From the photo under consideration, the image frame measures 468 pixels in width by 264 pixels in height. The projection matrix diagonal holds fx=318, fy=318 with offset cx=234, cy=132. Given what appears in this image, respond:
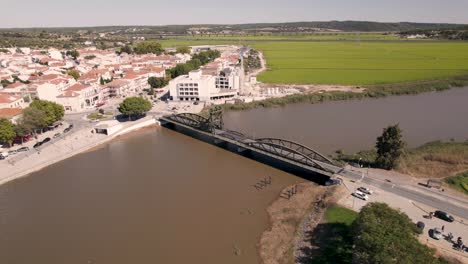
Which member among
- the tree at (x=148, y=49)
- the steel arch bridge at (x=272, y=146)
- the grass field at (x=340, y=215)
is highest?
the tree at (x=148, y=49)

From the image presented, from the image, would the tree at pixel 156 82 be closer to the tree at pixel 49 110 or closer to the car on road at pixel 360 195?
the tree at pixel 49 110

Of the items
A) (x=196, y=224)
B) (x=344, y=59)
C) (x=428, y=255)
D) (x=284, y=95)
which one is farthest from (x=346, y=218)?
(x=344, y=59)

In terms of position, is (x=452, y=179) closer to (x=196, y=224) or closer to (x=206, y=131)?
(x=196, y=224)

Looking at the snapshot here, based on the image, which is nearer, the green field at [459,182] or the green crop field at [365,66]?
the green field at [459,182]

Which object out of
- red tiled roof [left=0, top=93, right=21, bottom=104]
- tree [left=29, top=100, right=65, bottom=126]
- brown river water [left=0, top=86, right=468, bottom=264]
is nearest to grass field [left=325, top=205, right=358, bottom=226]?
brown river water [left=0, top=86, right=468, bottom=264]

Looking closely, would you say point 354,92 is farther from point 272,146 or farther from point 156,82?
point 156,82

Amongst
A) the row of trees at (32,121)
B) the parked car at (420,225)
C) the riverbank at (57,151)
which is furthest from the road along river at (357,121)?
the row of trees at (32,121)

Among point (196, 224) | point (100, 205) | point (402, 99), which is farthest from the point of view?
point (402, 99)

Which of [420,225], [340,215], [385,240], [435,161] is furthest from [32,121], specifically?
[435,161]
